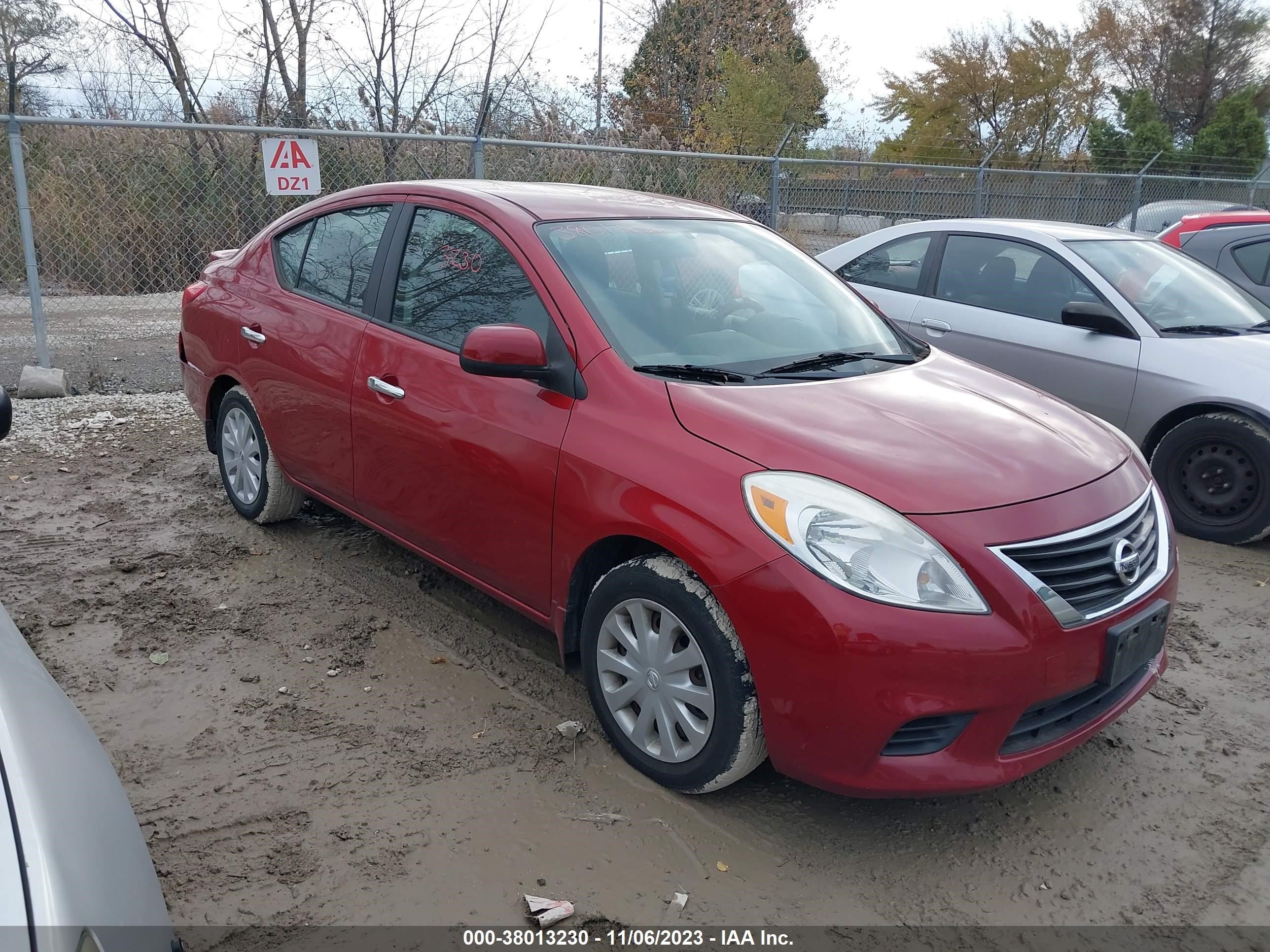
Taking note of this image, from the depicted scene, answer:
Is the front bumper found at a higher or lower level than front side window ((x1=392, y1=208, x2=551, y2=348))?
lower

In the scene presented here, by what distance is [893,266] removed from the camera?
21.7ft

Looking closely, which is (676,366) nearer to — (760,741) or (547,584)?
(547,584)

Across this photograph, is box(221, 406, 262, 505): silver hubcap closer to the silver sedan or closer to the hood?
the hood

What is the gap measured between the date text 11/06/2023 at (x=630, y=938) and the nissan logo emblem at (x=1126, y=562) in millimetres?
1323

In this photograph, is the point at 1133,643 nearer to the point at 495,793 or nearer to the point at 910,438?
the point at 910,438

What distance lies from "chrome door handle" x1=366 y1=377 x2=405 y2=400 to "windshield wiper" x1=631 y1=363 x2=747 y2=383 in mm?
1039

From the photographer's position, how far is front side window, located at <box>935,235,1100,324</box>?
5832 millimetres

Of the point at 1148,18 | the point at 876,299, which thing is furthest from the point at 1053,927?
the point at 1148,18

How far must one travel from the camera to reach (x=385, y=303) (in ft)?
12.8

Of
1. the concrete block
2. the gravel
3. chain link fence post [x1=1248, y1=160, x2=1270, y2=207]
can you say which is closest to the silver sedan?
the gravel

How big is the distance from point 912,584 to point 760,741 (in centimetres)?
62

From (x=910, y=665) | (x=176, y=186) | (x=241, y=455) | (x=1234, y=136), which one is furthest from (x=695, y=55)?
(x=910, y=665)

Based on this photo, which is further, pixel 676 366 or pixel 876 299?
pixel 876 299

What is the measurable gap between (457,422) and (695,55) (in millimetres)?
23133
